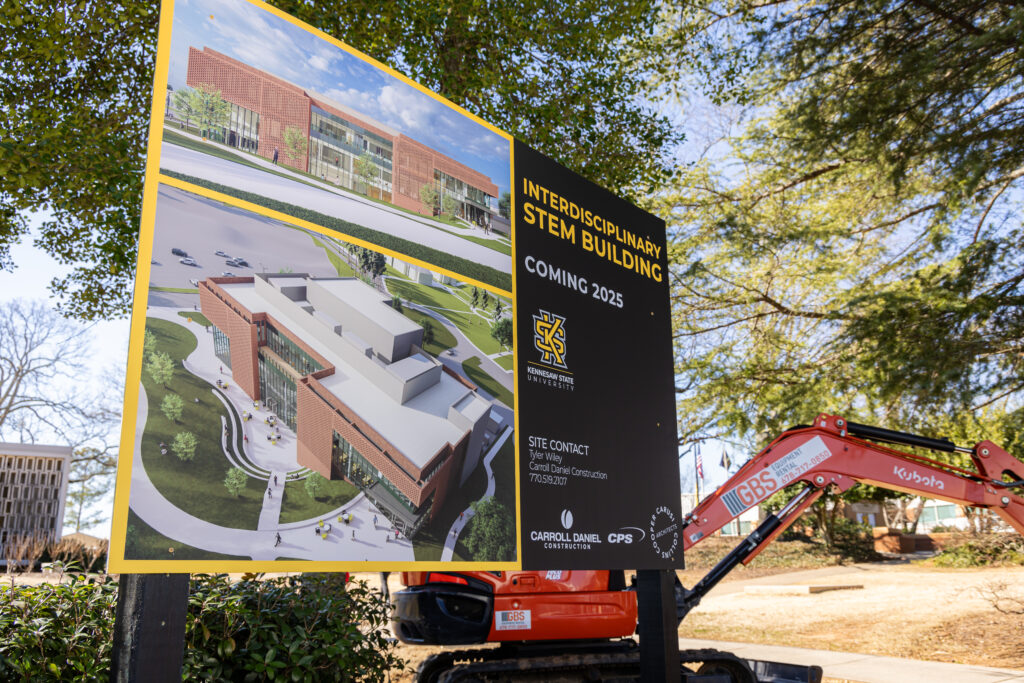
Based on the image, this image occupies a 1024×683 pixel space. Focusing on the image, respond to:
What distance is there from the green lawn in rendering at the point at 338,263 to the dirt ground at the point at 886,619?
5.64 m

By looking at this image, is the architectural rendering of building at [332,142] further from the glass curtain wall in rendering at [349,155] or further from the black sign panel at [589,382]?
the black sign panel at [589,382]

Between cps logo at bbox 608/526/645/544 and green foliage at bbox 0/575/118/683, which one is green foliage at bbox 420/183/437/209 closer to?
cps logo at bbox 608/526/645/544

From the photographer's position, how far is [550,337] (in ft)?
14.5

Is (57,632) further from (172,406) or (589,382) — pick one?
(589,382)

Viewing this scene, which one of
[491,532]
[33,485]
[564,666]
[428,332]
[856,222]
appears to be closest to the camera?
[428,332]

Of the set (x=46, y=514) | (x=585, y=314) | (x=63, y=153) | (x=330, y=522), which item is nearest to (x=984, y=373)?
(x=585, y=314)

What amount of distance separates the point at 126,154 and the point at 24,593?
586cm

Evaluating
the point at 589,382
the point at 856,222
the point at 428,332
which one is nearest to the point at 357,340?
the point at 428,332

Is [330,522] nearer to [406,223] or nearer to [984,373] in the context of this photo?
[406,223]

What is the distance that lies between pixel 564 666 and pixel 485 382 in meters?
3.20

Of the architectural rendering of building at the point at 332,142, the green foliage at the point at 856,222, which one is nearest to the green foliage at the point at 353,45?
the green foliage at the point at 856,222

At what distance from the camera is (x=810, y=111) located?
10.5 meters

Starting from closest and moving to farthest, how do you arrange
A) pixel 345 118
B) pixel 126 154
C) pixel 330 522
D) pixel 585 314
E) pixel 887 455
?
pixel 330 522 → pixel 345 118 → pixel 585 314 → pixel 887 455 → pixel 126 154

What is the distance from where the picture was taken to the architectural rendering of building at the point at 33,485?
1777 centimetres
